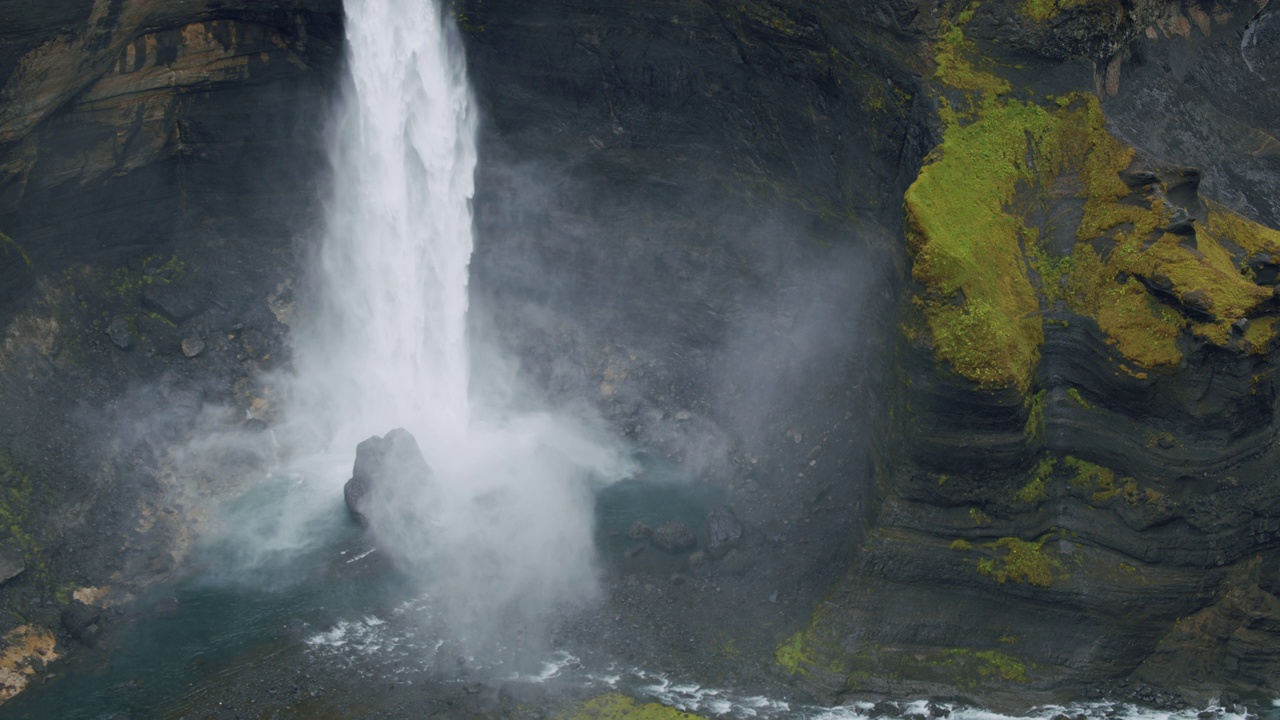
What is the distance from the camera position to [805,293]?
4000 cm

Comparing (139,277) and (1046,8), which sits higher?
(1046,8)

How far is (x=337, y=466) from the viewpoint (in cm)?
4019

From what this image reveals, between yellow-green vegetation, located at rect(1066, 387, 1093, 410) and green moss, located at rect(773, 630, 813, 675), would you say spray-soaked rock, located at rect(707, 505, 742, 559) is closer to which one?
green moss, located at rect(773, 630, 813, 675)

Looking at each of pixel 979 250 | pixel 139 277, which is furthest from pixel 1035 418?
pixel 139 277

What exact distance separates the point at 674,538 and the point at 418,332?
14119mm

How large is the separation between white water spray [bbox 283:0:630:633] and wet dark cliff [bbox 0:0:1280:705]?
122 cm

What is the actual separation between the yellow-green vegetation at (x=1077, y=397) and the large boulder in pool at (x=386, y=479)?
64.8 ft

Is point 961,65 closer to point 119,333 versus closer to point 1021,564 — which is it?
point 1021,564

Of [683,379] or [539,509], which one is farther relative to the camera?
[683,379]

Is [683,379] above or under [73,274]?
under

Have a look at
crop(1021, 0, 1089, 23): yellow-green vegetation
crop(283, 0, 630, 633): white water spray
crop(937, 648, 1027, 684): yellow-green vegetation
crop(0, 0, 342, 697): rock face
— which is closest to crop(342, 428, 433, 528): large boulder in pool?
crop(283, 0, 630, 633): white water spray

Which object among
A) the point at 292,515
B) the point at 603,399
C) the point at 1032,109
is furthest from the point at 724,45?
the point at 292,515

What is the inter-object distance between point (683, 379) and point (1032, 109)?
1610 cm

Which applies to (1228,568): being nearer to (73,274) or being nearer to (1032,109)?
(1032,109)
